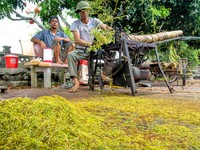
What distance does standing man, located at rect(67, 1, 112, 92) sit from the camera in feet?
13.4

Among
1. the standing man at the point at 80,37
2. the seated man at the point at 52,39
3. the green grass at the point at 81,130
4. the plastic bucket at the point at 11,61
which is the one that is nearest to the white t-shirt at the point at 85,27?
the standing man at the point at 80,37

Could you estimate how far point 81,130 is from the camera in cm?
134

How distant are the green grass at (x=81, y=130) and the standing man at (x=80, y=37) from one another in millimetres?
2292

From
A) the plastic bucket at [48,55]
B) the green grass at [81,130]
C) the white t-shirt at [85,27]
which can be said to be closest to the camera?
the green grass at [81,130]

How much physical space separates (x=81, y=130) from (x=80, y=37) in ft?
10.9

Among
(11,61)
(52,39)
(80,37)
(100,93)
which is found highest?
(52,39)

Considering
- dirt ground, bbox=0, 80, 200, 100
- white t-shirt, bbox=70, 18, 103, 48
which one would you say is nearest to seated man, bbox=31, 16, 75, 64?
white t-shirt, bbox=70, 18, 103, 48

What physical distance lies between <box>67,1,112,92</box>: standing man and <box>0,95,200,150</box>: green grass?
229 centimetres

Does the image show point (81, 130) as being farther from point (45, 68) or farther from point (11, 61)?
point (11, 61)

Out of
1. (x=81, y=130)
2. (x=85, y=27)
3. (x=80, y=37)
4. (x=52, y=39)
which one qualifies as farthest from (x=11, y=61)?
(x=81, y=130)

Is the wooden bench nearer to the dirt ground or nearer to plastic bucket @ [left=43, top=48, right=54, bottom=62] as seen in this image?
plastic bucket @ [left=43, top=48, right=54, bottom=62]

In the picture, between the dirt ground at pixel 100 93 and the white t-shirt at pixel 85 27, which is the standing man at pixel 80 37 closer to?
the white t-shirt at pixel 85 27

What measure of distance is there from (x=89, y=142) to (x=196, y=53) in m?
14.0

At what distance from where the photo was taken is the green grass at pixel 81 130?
1.16 m
